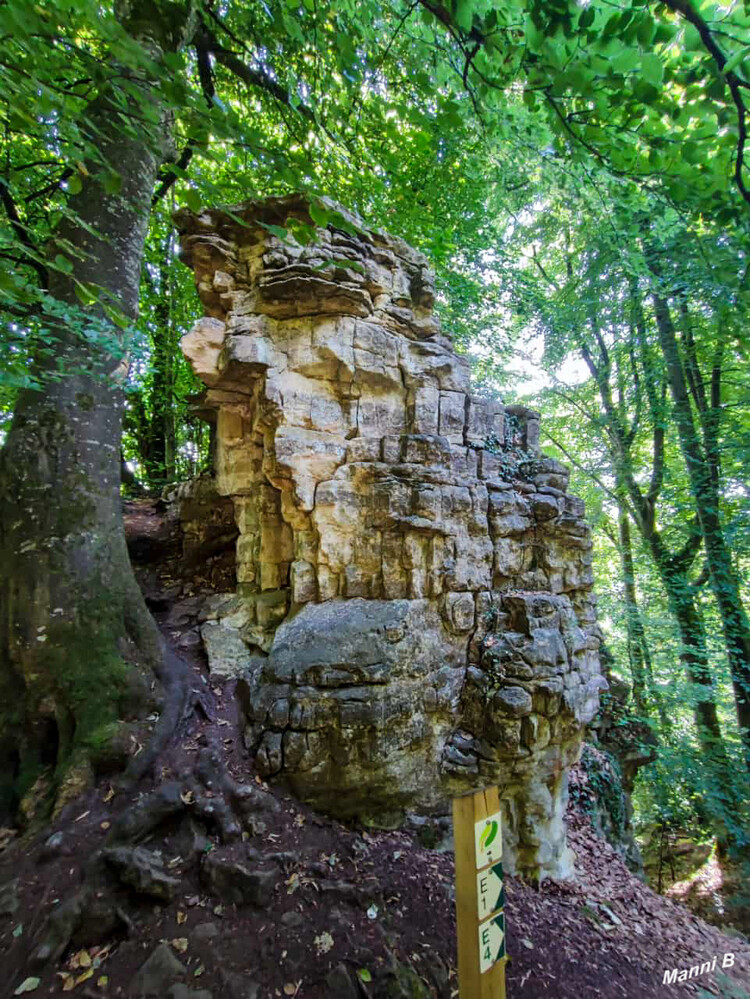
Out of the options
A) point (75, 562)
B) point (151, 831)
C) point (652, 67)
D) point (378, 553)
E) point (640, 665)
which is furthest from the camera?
point (640, 665)

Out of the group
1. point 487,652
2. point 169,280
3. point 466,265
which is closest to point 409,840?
point 487,652

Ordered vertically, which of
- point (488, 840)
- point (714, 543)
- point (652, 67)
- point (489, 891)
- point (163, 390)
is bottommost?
point (489, 891)

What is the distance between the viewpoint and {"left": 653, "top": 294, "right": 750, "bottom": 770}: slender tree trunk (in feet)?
24.7

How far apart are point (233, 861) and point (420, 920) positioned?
1501 millimetres

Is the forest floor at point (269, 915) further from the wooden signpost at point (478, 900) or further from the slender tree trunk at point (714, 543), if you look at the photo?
the slender tree trunk at point (714, 543)

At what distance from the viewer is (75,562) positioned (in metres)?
3.62

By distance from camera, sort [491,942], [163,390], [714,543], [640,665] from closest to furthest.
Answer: [491,942], [714,543], [640,665], [163,390]

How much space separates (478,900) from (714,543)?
27.0 feet

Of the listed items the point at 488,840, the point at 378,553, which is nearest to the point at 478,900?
the point at 488,840

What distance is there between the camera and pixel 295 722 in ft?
12.8

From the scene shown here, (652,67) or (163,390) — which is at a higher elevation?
(163,390)

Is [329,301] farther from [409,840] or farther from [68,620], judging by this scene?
[409,840]

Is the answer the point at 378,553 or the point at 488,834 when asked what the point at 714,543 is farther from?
the point at 488,834

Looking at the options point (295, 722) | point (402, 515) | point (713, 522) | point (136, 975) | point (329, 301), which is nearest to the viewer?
point (136, 975)
